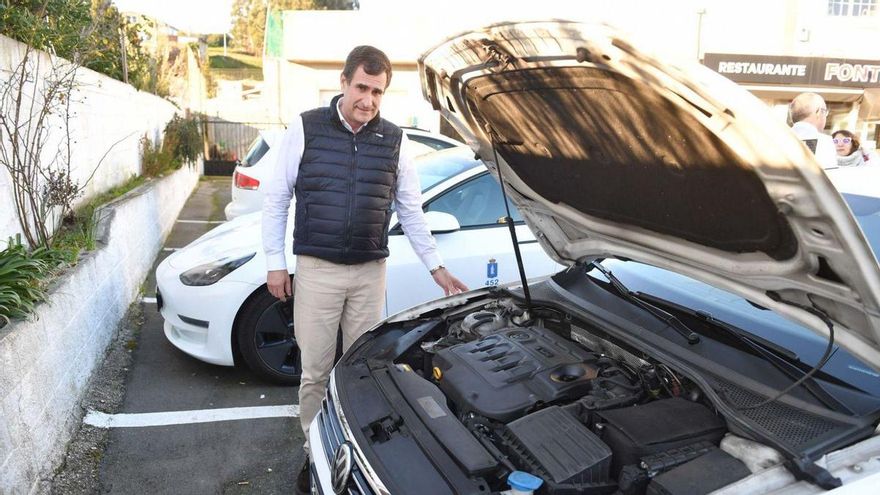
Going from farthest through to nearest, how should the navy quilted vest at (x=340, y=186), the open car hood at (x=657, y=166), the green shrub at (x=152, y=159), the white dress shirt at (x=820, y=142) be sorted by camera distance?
the green shrub at (x=152, y=159) → the white dress shirt at (x=820, y=142) → the navy quilted vest at (x=340, y=186) → the open car hood at (x=657, y=166)

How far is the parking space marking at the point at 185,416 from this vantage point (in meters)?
3.60

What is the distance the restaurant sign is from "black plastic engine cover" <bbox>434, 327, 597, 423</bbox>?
18839 mm

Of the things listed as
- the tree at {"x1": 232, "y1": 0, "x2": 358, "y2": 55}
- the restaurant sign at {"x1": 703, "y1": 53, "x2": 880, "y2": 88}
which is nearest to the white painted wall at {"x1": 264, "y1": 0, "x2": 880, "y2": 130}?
the restaurant sign at {"x1": 703, "y1": 53, "x2": 880, "y2": 88}

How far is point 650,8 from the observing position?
20.0 m

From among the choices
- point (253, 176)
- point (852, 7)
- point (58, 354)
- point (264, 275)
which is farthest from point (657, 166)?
point (852, 7)

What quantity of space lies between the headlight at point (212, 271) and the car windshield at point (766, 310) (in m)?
2.27

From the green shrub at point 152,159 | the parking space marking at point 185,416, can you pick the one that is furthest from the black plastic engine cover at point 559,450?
the green shrub at point 152,159

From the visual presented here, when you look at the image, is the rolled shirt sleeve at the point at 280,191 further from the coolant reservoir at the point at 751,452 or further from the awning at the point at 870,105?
the awning at the point at 870,105

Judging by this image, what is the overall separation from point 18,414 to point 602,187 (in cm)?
257

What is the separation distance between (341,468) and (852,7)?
24.8 metres

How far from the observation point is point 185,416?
3.75 meters

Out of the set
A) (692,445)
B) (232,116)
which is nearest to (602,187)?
(692,445)

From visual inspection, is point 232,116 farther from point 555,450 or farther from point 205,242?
point 555,450

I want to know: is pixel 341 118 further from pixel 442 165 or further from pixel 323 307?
pixel 442 165
